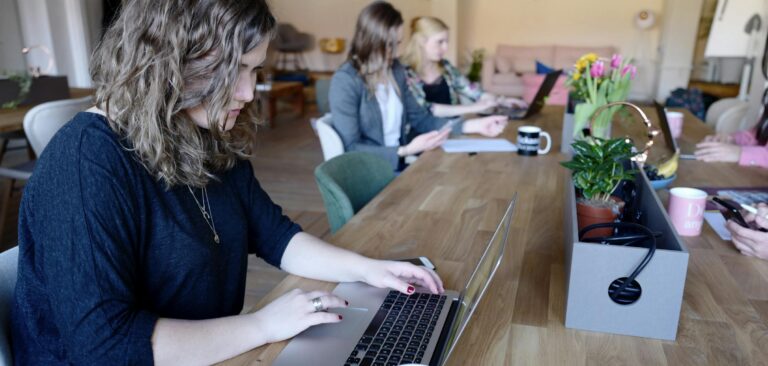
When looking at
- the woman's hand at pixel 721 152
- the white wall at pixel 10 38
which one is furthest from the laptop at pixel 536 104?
the white wall at pixel 10 38

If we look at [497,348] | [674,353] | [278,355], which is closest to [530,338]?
[497,348]

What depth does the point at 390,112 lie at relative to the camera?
2.79 meters

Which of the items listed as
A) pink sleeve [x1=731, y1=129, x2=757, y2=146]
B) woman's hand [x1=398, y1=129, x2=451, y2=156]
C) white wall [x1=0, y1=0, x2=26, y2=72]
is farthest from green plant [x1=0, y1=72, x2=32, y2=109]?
pink sleeve [x1=731, y1=129, x2=757, y2=146]

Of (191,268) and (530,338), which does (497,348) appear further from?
(191,268)

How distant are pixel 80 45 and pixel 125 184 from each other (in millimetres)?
5840

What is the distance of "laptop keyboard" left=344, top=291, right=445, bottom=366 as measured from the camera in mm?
850

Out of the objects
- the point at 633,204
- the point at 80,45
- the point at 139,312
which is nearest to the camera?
the point at 139,312

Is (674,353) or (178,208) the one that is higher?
(178,208)

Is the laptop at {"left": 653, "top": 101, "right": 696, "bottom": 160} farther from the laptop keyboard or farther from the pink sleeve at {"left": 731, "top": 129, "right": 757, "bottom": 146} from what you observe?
the laptop keyboard

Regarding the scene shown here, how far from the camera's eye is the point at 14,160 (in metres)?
5.06

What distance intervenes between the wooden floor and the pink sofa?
9.03 ft

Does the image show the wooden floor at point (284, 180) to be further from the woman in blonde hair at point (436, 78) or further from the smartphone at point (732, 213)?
the smartphone at point (732, 213)

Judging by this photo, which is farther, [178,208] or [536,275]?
[536,275]

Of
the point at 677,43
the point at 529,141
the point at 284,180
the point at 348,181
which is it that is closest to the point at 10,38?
the point at 284,180
